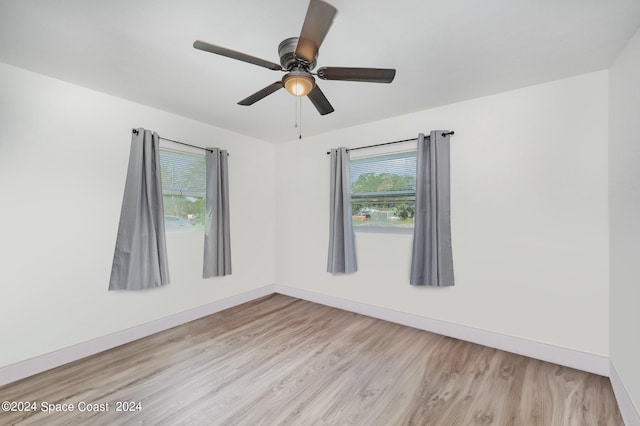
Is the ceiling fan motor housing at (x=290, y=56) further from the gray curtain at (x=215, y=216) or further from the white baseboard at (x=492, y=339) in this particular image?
the white baseboard at (x=492, y=339)

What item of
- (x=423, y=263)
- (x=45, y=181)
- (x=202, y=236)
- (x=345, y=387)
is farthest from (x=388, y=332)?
(x=45, y=181)

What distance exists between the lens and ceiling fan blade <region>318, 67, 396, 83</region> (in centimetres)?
155

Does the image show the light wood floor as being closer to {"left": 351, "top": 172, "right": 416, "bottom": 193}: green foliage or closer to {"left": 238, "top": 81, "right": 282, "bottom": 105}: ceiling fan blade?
{"left": 351, "top": 172, "right": 416, "bottom": 193}: green foliage

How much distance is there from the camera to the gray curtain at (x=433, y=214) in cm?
282

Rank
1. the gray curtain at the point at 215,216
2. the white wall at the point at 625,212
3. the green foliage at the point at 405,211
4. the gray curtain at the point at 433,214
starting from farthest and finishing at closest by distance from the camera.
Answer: the gray curtain at the point at 215,216 < the green foliage at the point at 405,211 < the gray curtain at the point at 433,214 < the white wall at the point at 625,212

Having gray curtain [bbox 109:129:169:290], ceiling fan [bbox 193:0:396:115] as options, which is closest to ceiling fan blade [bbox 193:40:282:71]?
ceiling fan [bbox 193:0:396:115]

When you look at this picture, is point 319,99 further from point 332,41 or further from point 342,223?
point 342,223

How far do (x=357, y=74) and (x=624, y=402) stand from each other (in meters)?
2.74

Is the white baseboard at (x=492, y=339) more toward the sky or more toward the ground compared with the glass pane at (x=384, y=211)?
more toward the ground

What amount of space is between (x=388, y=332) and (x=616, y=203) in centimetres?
226

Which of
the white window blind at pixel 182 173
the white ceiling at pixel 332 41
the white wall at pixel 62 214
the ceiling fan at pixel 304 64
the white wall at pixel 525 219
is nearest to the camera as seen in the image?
the ceiling fan at pixel 304 64

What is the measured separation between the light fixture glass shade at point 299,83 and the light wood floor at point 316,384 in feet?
6.86

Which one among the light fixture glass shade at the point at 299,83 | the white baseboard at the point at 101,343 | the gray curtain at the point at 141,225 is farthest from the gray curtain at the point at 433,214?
the gray curtain at the point at 141,225

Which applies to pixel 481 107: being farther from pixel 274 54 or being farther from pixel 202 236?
pixel 202 236
